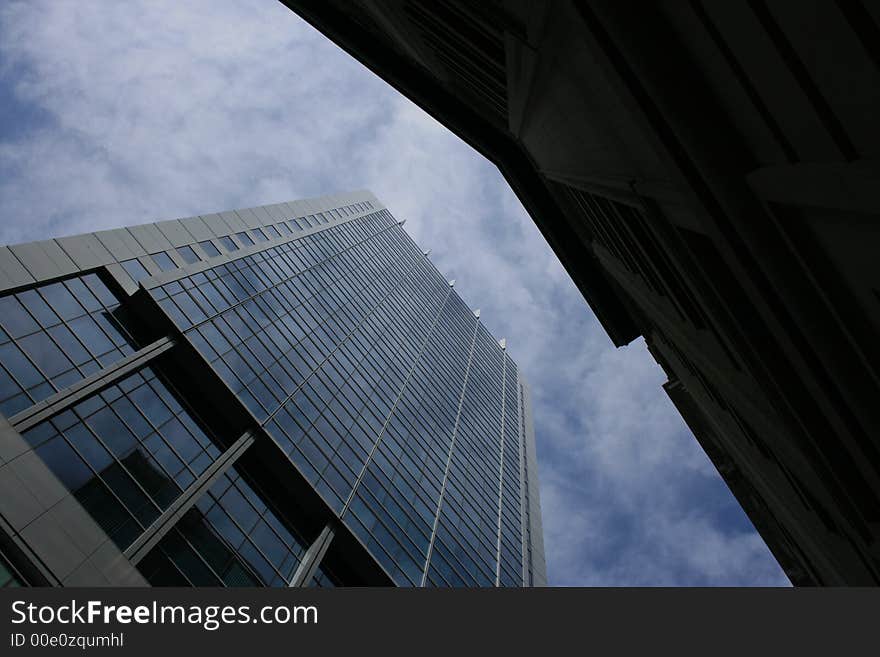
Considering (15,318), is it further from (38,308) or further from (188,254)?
(188,254)

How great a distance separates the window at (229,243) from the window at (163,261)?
7145mm

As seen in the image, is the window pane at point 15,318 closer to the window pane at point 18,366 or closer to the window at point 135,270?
the window pane at point 18,366

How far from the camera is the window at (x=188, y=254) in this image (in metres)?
37.3

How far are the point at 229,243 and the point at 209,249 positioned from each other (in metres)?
3.07

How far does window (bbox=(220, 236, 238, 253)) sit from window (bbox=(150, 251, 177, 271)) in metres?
7.15

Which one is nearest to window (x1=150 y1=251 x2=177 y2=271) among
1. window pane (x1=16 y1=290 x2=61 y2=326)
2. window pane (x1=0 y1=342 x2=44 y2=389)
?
window pane (x1=16 y1=290 x2=61 y2=326)

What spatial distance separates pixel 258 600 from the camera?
41.7 ft

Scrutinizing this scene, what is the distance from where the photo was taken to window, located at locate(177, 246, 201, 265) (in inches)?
1468

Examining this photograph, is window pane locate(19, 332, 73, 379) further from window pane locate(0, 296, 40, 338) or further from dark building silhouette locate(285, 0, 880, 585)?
dark building silhouette locate(285, 0, 880, 585)

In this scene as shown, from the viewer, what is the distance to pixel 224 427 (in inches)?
1304

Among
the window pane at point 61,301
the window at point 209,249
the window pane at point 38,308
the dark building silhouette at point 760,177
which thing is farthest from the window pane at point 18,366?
the dark building silhouette at point 760,177

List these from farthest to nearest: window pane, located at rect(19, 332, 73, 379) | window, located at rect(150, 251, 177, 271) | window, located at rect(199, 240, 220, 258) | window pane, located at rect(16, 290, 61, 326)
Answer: window, located at rect(199, 240, 220, 258) → window, located at rect(150, 251, 177, 271) → window pane, located at rect(16, 290, 61, 326) → window pane, located at rect(19, 332, 73, 379)

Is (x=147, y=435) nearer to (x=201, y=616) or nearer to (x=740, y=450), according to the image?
(x=201, y=616)

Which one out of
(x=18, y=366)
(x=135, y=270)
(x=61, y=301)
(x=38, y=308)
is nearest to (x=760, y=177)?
(x=18, y=366)
